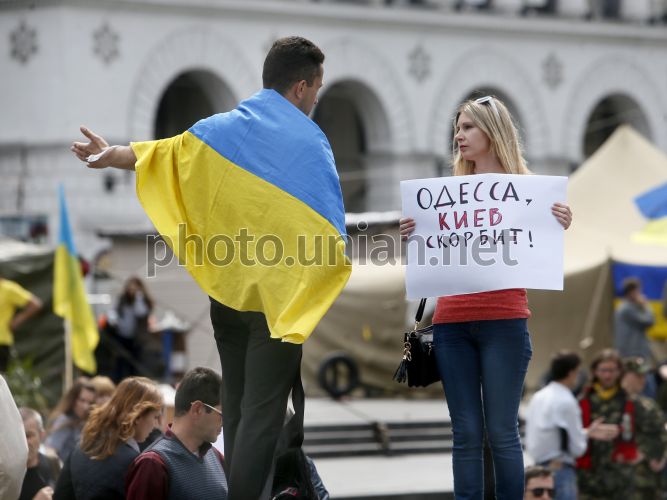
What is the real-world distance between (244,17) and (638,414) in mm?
21083

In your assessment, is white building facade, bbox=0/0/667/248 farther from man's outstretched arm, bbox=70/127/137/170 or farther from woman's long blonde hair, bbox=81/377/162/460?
man's outstretched arm, bbox=70/127/137/170

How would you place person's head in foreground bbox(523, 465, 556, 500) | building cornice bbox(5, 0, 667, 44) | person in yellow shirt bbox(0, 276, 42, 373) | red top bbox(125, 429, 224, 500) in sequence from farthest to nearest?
building cornice bbox(5, 0, 667, 44) < person in yellow shirt bbox(0, 276, 42, 373) < person's head in foreground bbox(523, 465, 556, 500) < red top bbox(125, 429, 224, 500)

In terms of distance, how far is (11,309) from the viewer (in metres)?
16.9

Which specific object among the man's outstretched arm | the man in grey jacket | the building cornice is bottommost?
the man's outstretched arm

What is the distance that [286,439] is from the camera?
5.77 metres

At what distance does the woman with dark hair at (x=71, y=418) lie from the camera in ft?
34.4

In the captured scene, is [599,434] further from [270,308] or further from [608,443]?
[270,308]

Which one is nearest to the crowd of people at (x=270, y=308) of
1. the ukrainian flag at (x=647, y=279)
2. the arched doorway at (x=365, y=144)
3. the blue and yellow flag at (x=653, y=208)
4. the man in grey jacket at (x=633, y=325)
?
the man in grey jacket at (x=633, y=325)

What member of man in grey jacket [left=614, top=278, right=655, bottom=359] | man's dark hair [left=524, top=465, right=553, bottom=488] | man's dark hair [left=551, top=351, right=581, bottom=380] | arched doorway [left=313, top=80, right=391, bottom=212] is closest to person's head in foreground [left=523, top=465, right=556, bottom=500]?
man's dark hair [left=524, top=465, right=553, bottom=488]

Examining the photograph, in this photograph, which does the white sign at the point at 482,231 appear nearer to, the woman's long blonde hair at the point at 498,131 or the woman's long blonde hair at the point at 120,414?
the woman's long blonde hair at the point at 498,131

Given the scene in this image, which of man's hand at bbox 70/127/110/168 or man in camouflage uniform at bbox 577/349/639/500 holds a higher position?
man's hand at bbox 70/127/110/168

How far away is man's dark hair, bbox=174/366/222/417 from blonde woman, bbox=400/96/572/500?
1021 mm

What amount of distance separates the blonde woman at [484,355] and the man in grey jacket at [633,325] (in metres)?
12.0

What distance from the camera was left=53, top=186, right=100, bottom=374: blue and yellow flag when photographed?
1627 centimetres
